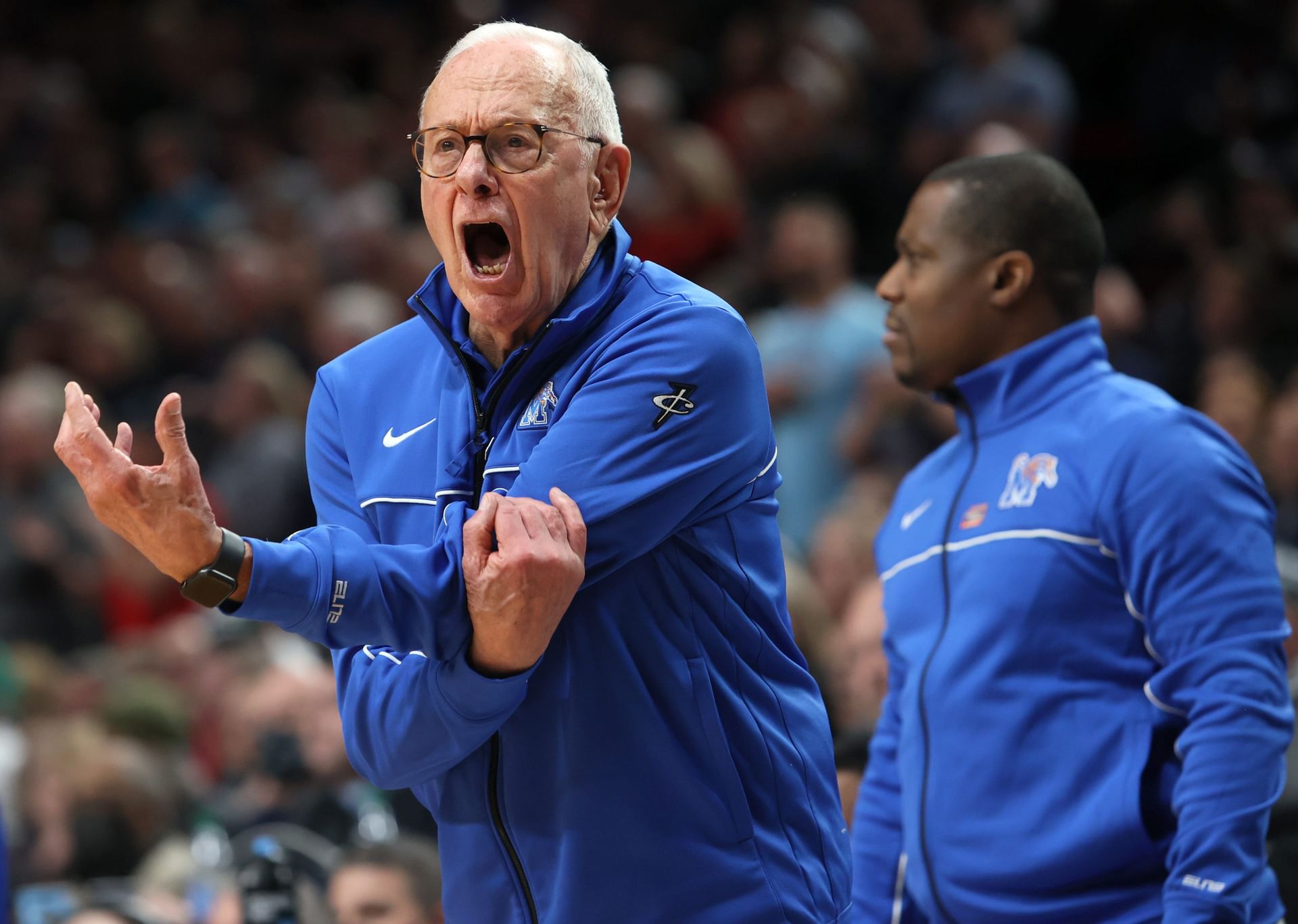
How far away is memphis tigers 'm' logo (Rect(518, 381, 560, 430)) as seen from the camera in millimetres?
2387

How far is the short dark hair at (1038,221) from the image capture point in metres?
3.30

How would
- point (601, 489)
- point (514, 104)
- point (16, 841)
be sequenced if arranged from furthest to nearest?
point (16, 841), point (514, 104), point (601, 489)

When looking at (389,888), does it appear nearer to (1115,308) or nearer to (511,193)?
(511,193)

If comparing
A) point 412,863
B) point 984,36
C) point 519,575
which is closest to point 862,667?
point 412,863

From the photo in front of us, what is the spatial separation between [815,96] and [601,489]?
7.10 metres

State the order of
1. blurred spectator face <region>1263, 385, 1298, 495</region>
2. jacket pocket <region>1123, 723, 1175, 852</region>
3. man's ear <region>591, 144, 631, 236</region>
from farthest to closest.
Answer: blurred spectator face <region>1263, 385, 1298, 495</region>, jacket pocket <region>1123, 723, 1175, 852</region>, man's ear <region>591, 144, 631, 236</region>

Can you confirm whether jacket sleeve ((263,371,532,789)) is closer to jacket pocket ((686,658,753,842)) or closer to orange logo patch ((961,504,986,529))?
jacket pocket ((686,658,753,842))

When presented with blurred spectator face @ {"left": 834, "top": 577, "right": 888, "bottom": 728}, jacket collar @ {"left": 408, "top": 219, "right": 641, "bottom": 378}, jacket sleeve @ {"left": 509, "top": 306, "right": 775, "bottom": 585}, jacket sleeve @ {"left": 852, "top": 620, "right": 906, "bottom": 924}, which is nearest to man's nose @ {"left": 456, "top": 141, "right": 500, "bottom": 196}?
jacket collar @ {"left": 408, "top": 219, "right": 641, "bottom": 378}

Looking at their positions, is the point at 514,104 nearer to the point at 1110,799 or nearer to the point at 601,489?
the point at 601,489

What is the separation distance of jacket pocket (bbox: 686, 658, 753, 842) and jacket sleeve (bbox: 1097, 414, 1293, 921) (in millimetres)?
826

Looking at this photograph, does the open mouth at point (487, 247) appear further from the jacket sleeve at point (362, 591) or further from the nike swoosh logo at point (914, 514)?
the nike swoosh logo at point (914, 514)

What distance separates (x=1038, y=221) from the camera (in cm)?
332

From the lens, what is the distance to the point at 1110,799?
9.34 feet

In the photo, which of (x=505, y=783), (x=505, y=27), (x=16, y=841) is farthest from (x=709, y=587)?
(x=16, y=841)
